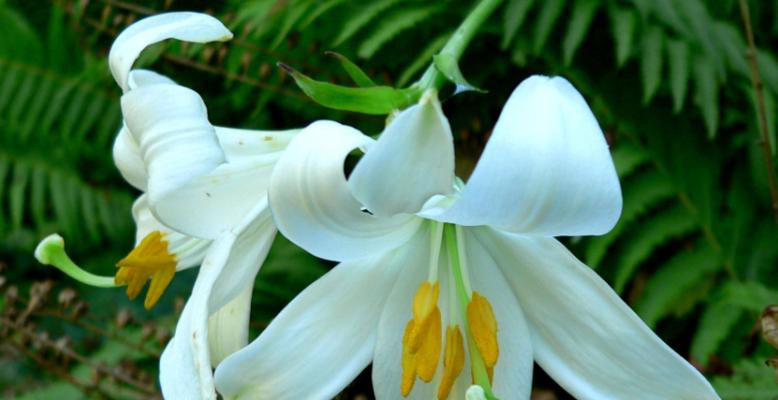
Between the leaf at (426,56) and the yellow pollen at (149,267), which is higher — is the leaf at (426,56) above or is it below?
below

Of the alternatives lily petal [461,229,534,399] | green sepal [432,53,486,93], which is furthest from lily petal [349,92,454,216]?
lily petal [461,229,534,399]

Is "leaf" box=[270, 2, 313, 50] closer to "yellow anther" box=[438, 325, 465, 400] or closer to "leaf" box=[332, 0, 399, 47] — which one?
"leaf" box=[332, 0, 399, 47]

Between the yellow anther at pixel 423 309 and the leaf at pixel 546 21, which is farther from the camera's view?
the leaf at pixel 546 21

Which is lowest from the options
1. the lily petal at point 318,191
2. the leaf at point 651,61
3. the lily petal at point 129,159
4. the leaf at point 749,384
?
the leaf at point 749,384

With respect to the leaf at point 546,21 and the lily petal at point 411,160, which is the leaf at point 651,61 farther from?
the lily petal at point 411,160

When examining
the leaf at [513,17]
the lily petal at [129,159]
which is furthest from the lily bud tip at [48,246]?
the leaf at [513,17]

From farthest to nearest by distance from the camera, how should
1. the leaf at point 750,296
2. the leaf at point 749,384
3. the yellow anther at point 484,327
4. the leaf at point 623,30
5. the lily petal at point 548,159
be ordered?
the leaf at point 623,30
the leaf at point 750,296
the leaf at point 749,384
the yellow anther at point 484,327
the lily petal at point 548,159

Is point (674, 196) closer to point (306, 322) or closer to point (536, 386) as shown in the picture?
point (536, 386)
